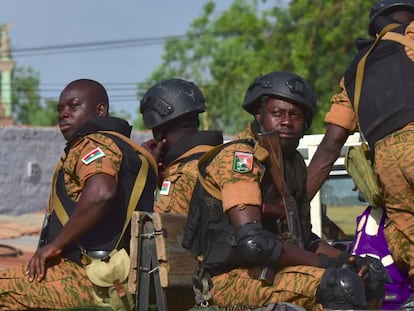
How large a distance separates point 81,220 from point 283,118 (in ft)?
3.55

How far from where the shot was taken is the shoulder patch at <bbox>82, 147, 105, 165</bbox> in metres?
5.20

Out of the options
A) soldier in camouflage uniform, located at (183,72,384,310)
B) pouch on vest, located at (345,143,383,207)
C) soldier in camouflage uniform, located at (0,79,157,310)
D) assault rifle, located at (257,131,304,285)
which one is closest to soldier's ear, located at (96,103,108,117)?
soldier in camouflage uniform, located at (0,79,157,310)

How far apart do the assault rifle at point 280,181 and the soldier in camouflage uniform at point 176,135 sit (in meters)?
0.89

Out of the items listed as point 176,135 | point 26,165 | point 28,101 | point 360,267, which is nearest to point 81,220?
point 176,135

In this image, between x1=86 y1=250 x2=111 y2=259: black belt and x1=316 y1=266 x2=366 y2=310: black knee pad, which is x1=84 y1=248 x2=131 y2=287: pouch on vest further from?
x1=316 y1=266 x2=366 y2=310: black knee pad

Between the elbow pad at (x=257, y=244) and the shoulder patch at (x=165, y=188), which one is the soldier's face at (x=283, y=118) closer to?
the elbow pad at (x=257, y=244)

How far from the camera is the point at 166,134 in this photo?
618cm

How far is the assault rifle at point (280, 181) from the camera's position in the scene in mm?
4789

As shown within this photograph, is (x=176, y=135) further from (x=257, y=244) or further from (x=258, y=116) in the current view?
(x=257, y=244)

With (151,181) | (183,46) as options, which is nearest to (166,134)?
(151,181)

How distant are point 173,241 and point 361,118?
1.12m

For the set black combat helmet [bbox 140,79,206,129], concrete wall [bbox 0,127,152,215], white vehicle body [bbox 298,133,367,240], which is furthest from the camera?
concrete wall [bbox 0,127,152,215]

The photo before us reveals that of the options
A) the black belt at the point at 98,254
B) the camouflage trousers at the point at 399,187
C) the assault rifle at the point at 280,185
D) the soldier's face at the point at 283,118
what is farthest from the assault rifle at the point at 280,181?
the black belt at the point at 98,254

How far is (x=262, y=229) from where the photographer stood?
4.48 meters
